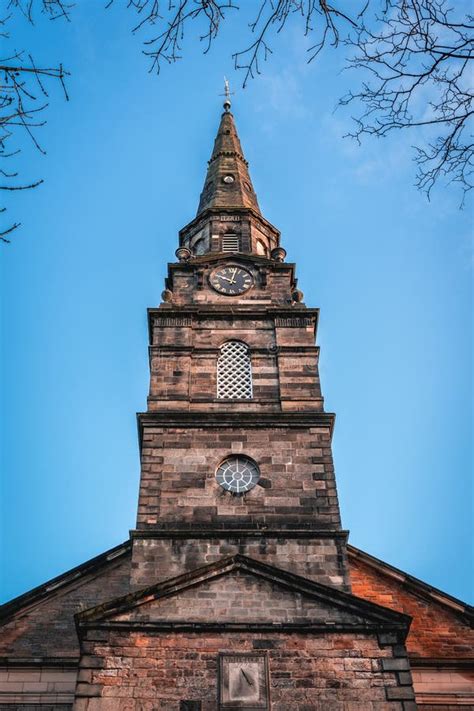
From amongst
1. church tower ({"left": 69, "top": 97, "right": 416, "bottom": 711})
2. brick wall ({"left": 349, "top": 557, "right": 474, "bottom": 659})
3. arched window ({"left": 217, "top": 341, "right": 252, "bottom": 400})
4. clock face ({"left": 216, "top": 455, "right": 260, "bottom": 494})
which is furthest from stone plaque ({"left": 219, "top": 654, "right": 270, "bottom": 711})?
arched window ({"left": 217, "top": 341, "right": 252, "bottom": 400})

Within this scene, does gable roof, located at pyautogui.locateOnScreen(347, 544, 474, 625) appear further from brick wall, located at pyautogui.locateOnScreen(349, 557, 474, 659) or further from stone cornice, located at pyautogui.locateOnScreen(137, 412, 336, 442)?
stone cornice, located at pyautogui.locateOnScreen(137, 412, 336, 442)

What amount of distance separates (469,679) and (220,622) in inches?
191

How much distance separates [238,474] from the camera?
1745cm

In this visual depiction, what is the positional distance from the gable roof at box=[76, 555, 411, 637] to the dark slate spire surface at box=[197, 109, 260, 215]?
13074 millimetres

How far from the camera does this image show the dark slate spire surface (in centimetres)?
2628

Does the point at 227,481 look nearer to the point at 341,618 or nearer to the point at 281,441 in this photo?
the point at 281,441

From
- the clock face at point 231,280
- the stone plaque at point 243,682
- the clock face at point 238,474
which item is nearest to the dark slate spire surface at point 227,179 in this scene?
the clock face at point 231,280

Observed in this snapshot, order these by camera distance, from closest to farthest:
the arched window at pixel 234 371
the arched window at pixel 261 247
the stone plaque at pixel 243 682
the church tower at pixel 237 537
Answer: the stone plaque at pixel 243 682
the church tower at pixel 237 537
the arched window at pixel 234 371
the arched window at pixel 261 247

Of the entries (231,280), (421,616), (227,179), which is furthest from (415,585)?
(227,179)

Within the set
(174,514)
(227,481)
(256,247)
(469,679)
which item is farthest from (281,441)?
(256,247)

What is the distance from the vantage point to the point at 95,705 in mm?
13266

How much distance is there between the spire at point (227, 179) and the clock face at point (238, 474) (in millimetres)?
10108

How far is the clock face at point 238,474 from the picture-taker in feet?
56.3

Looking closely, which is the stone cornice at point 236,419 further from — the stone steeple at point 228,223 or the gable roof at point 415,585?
the stone steeple at point 228,223
